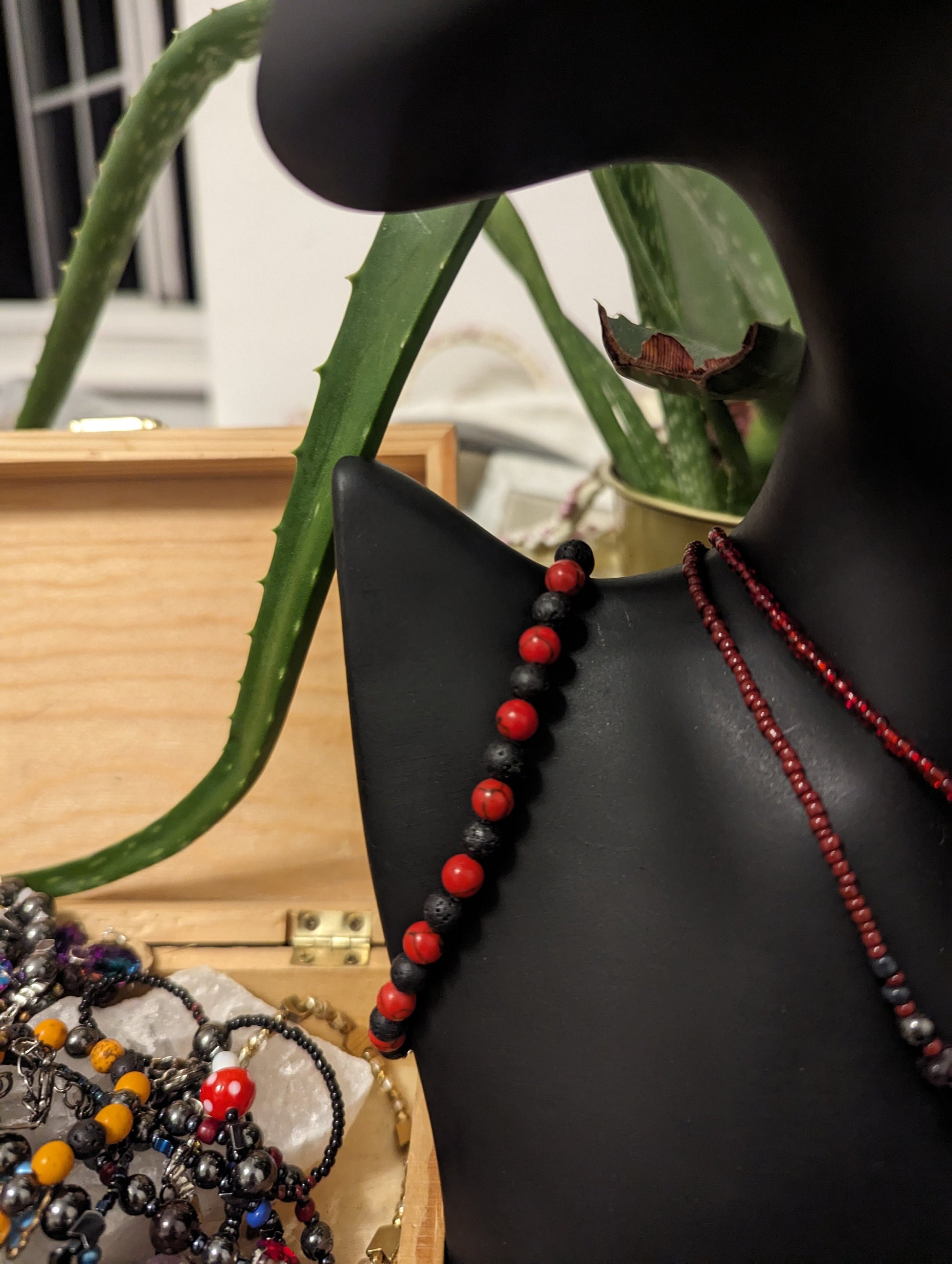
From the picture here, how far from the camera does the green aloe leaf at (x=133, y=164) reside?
45cm

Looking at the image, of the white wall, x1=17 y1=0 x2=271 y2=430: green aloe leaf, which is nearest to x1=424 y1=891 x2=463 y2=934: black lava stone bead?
x1=17 y1=0 x2=271 y2=430: green aloe leaf

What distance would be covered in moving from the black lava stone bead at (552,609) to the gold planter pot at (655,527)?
6.1 inches

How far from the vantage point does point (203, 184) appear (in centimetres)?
90

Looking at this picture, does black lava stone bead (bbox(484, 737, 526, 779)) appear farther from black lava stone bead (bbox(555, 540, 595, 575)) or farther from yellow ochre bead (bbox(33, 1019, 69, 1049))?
yellow ochre bead (bbox(33, 1019, 69, 1049))

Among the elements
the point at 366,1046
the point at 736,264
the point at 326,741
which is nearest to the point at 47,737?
the point at 326,741

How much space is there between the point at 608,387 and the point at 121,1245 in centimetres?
54

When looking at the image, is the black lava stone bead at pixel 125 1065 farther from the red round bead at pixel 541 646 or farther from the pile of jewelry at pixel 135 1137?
the red round bead at pixel 541 646

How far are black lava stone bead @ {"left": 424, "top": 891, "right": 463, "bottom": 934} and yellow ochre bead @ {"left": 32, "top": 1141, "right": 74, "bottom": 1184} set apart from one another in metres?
0.19

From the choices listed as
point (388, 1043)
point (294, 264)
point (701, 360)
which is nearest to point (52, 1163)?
point (388, 1043)

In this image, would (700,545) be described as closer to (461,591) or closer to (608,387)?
(461,591)

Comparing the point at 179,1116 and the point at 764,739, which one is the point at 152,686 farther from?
the point at 764,739

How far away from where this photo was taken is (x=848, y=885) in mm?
286

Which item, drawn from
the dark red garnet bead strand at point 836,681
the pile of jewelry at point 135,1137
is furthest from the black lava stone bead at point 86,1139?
the dark red garnet bead strand at point 836,681

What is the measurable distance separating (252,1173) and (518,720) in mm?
227
